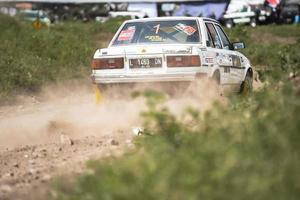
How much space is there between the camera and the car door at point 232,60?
Answer: 955 cm

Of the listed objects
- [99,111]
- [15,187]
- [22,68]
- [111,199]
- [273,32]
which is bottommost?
[273,32]

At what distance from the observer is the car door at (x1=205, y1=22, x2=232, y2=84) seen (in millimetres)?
8977

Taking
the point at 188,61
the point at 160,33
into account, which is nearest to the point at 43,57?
the point at 160,33

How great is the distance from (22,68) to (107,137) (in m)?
6.91

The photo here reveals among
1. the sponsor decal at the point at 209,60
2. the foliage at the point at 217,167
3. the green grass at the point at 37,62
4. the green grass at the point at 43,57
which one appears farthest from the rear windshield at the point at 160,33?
the foliage at the point at 217,167

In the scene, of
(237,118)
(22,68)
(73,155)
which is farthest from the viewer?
(22,68)

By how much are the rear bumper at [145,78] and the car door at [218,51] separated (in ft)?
2.21

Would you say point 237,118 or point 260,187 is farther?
point 237,118

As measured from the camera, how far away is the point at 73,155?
6.50 m

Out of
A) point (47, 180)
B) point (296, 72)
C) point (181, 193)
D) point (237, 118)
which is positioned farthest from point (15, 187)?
point (296, 72)

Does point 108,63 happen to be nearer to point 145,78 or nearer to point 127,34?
point 145,78

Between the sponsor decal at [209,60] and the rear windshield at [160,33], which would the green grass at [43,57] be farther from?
the rear windshield at [160,33]

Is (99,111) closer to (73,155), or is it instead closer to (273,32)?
(73,155)

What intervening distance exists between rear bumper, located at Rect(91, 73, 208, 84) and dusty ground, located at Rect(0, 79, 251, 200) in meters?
0.20
